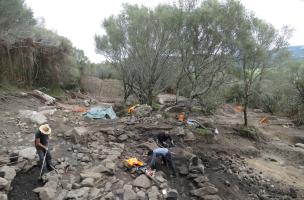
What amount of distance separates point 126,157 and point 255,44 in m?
9.98

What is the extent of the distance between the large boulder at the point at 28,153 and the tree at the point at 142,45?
8.70 metres

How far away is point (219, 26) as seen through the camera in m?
13.0

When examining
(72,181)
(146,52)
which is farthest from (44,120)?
(146,52)

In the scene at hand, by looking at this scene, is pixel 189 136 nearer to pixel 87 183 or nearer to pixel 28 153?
pixel 87 183

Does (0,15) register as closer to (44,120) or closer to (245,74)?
(44,120)

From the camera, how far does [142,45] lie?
15367 mm

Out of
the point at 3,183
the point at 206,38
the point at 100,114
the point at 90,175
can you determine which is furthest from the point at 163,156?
the point at 206,38

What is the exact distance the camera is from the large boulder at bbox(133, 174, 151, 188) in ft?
24.8

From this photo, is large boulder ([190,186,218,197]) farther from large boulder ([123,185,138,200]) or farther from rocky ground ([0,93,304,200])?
large boulder ([123,185,138,200])

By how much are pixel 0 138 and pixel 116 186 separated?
13.9 feet

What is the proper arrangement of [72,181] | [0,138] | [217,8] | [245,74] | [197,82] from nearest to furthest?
1. [72,181]
2. [0,138]
3. [217,8]
4. [197,82]
5. [245,74]

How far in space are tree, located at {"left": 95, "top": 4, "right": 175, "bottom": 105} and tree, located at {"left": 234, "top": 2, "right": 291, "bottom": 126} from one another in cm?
352

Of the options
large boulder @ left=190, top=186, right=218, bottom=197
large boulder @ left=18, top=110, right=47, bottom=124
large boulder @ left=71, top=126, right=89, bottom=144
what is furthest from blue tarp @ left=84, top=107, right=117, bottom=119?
large boulder @ left=190, top=186, right=218, bottom=197

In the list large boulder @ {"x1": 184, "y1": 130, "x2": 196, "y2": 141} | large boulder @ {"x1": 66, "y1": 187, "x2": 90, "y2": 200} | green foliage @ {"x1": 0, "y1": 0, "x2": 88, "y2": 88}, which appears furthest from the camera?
green foliage @ {"x1": 0, "y1": 0, "x2": 88, "y2": 88}
